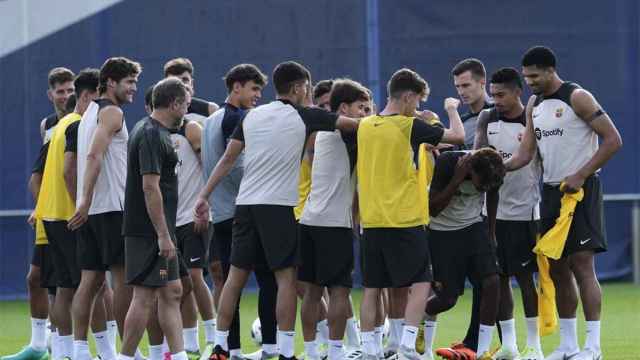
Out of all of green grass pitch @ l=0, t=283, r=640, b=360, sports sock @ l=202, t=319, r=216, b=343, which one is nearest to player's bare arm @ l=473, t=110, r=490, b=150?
green grass pitch @ l=0, t=283, r=640, b=360

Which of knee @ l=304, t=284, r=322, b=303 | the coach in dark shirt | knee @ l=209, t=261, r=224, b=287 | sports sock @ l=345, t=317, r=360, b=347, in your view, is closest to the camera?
the coach in dark shirt

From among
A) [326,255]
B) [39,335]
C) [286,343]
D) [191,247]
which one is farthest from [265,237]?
[39,335]

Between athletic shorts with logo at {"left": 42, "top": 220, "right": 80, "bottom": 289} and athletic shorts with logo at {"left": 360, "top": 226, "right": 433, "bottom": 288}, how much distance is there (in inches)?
84.6

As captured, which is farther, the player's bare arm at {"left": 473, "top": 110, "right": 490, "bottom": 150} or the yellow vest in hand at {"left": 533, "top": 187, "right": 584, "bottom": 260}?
the player's bare arm at {"left": 473, "top": 110, "right": 490, "bottom": 150}

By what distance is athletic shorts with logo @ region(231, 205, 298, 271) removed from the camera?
8.49m

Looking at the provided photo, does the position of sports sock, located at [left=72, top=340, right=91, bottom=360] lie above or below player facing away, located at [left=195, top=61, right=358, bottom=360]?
below

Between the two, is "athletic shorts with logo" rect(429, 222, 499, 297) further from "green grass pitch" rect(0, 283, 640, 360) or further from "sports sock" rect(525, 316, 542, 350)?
"green grass pitch" rect(0, 283, 640, 360)

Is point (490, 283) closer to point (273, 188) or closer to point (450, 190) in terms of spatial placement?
point (450, 190)

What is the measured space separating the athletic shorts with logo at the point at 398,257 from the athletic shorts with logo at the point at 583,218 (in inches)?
35.8

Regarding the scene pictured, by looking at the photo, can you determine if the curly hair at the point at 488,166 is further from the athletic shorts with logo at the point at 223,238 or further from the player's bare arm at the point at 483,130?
the athletic shorts with logo at the point at 223,238

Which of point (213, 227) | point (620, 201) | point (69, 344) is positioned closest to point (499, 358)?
point (213, 227)

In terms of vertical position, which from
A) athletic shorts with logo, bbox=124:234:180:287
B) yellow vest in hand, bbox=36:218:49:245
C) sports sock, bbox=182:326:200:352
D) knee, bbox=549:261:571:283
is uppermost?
yellow vest in hand, bbox=36:218:49:245

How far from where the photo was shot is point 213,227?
9.62 metres

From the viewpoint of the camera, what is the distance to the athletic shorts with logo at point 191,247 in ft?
32.0
